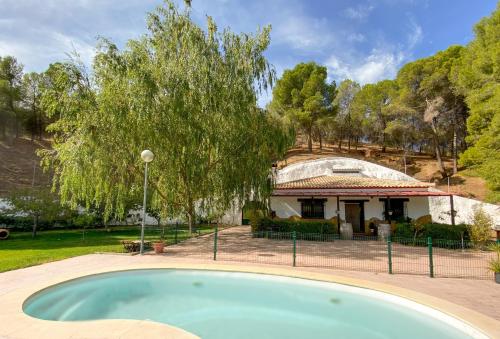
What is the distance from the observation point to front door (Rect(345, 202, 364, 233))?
2012 centimetres

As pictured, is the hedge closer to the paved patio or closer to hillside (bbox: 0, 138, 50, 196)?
the paved patio

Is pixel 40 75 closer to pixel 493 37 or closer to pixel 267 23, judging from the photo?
pixel 267 23

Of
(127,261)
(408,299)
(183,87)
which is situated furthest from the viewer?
(183,87)

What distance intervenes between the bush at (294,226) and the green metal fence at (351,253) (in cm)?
46

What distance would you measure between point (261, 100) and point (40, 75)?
45.7 metres

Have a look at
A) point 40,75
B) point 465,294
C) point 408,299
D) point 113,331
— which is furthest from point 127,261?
point 40,75

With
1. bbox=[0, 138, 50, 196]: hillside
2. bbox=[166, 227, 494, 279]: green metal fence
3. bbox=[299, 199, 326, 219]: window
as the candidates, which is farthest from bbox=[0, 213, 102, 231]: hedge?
bbox=[299, 199, 326, 219]: window

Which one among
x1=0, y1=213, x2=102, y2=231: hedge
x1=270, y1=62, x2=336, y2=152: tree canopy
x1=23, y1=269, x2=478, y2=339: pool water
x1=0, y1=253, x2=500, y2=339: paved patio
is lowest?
x1=23, y1=269, x2=478, y2=339: pool water

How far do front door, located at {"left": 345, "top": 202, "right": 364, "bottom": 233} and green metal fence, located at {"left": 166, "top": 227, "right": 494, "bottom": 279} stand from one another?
1.99m

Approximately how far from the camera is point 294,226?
18.0 meters

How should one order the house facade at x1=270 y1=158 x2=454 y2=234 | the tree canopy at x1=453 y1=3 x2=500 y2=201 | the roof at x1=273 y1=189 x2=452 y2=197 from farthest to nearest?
the house facade at x1=270 y1=158 x2=454 y2=234
the roof at x1=273 y1=189 x2=452 y2=197
the tree canopy at x1=453 y1=3 x2=500 y2=201

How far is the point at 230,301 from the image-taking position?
8180 millimetres

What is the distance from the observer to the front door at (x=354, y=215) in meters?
20.1

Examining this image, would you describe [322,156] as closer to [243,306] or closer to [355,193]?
[355,193]
